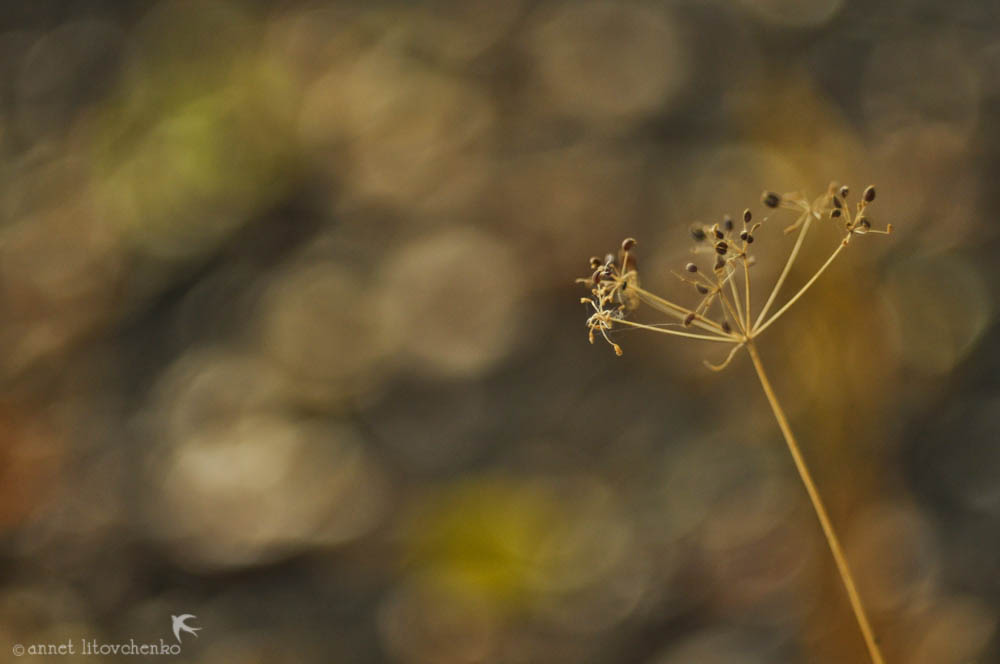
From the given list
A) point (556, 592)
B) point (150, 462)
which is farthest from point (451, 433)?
point (150, 462)

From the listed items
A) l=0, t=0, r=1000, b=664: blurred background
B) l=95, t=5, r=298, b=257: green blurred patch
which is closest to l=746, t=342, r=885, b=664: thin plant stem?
l=0, t=0, r=1000, b=664: blurred background

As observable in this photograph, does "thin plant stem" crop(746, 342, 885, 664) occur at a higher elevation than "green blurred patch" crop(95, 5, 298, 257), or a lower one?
lower

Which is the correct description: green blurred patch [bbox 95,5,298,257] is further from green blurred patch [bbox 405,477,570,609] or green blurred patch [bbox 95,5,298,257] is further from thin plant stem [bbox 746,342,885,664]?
thin plant stem [bbox 746,342,885,664]

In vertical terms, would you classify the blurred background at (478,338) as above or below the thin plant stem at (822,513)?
above

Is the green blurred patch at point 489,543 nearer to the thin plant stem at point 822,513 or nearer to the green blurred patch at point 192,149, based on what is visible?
the green blurred patch at point 192,149

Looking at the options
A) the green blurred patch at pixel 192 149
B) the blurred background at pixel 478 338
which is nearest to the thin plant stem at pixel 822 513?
the blurred background at pixel 478 338

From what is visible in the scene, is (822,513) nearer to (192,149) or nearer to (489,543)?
(489,543)

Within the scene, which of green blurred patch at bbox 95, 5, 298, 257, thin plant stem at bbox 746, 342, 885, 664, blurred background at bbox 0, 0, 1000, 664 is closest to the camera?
thin plant stem at bbox 746, 342, 885, 664

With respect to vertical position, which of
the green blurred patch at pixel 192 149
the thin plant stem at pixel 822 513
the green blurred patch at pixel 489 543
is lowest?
the thin plant stem at pixel 822 513

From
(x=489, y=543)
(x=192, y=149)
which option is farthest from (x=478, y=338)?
(x=192, y=149)
